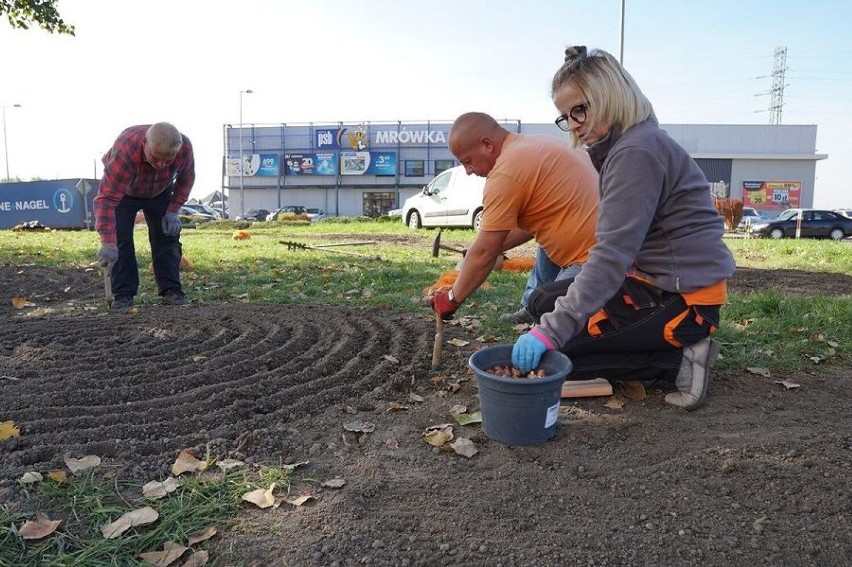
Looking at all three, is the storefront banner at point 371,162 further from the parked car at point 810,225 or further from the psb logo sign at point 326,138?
the parked car at point 810,225

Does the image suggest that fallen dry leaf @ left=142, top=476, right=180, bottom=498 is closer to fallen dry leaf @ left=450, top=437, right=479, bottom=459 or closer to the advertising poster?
fallen dry leaf @ left=450, top=437, right=479, bottom=459

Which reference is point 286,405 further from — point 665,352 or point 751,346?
point 751,346

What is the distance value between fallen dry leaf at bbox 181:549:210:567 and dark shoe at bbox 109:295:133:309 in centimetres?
411

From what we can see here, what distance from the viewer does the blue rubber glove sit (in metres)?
2.44

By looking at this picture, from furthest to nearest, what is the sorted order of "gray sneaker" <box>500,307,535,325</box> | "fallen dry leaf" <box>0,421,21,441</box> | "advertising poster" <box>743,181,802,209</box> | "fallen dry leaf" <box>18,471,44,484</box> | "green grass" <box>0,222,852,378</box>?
"advertising poster" <box>743,181,802,209</box>, "gray sneaker" <box>500,307,535,325</box>, "green grass" <box>0,222,852,378</box>, "fallen dry leaf" <box>0,421,21,441</box>, "fallen dry leaf" <box>18,471,44,484</box>

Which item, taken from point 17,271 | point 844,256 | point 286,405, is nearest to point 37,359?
point 286,405

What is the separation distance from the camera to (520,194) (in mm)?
3268

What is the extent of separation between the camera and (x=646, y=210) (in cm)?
249

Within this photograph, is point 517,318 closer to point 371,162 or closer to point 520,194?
point 520,194

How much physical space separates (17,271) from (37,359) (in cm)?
501

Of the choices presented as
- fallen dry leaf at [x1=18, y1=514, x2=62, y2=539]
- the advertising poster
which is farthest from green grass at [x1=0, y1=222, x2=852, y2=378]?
the advertising poster

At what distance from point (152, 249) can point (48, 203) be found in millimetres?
20040

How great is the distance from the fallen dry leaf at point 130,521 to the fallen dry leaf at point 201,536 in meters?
0.17

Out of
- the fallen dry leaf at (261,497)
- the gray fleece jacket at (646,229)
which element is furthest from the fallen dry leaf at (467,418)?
the fallen dry leaf at (261,497)
